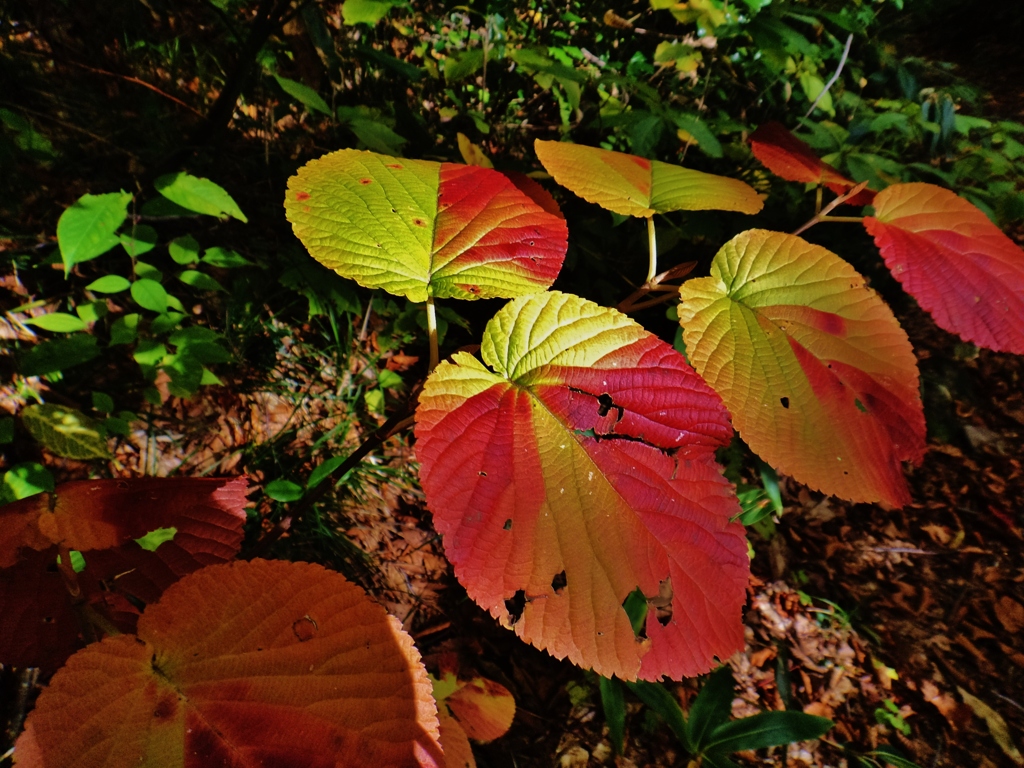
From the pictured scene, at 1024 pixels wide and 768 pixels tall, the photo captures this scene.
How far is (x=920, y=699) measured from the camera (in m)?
1.98

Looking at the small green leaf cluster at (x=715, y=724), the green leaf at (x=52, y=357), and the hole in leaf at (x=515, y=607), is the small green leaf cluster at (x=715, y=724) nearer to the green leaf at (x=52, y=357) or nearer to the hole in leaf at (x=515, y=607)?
the hole in leaf at (x=515, y=607)

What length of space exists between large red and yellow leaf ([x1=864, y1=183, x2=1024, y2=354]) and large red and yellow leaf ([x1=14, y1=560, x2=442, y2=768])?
2.74 feet

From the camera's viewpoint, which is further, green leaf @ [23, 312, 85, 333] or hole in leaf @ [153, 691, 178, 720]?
green leaf @ [23, 312, 85, 333]

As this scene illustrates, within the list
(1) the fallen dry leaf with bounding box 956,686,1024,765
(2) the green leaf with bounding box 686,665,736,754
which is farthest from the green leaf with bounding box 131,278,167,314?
(1) the fallen dry leaf with bounding box 956,686,1024,765

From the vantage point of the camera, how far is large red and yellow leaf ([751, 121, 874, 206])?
93 centimetres

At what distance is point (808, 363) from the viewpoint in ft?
2.35

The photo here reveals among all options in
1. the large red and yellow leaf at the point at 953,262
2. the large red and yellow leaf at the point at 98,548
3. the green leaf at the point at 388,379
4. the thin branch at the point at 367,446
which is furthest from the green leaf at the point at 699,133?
the large red and yellow leaf at the point at 98,548

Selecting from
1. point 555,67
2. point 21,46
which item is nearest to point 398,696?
point 555,67

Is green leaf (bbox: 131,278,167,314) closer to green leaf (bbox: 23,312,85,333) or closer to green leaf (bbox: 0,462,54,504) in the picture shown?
green leaf (bbox: 23,312,85,333)

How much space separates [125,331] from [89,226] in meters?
0.28

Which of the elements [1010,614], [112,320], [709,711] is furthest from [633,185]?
[1010,614]

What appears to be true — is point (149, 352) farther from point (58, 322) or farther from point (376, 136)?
point (376, 136)

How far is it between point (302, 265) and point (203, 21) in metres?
1.00

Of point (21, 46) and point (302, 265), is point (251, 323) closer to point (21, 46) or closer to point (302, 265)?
point (302, 265)
